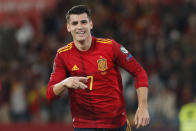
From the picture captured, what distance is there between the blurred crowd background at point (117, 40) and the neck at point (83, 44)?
5.28 metres

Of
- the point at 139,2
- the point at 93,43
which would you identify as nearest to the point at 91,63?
the point at 93,43

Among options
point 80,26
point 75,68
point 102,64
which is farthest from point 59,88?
point 80,26

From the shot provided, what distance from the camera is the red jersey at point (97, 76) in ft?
20.5

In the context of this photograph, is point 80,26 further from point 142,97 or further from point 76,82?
point 142,97

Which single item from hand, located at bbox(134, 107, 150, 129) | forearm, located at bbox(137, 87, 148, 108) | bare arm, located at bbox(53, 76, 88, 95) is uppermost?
bare arm, located at bbox(53, 76, 88, 95)

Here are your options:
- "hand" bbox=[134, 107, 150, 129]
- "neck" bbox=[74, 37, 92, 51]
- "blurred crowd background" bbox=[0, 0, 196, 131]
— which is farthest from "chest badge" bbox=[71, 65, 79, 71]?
"blurred crowd background" bbox=[0, 0, 196, 131]

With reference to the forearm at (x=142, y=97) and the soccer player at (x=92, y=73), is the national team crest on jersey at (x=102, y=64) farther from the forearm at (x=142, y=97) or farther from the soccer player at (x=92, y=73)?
the forearm at (x=142, y=97)

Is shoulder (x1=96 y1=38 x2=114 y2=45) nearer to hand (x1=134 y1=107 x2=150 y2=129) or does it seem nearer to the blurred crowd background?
hand (x1=134 y1=107 x2=150 y2=129)

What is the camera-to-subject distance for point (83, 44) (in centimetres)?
634

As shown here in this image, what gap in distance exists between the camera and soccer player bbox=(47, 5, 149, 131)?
245 inches

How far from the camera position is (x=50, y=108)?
1245 centimetres

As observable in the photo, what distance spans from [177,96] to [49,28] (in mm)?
3798

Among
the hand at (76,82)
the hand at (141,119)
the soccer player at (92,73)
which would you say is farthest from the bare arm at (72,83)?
the hand at (141,119)

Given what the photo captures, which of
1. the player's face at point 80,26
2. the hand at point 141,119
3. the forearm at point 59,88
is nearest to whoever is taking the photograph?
the forearm at point 59,88
